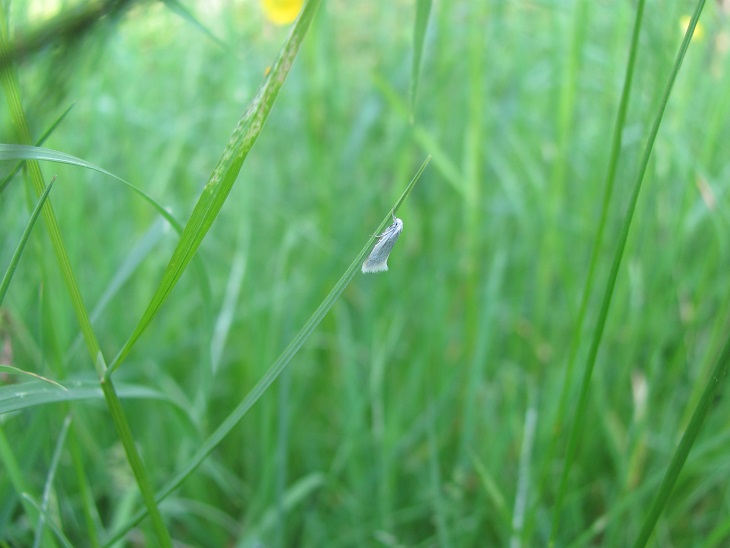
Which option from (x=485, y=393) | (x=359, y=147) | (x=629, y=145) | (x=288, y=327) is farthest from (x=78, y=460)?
(x=629, y=145)

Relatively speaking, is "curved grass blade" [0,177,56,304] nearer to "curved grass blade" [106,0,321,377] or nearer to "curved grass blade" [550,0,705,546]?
"curved grass blade" [106,0,321,377]

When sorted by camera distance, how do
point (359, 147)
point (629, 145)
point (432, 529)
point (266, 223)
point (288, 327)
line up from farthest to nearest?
point (266, 223) → point (359, 147) → point (629, 145) → point (288, 327) → point (432, 529)

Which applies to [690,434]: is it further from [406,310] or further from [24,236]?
[406,310]

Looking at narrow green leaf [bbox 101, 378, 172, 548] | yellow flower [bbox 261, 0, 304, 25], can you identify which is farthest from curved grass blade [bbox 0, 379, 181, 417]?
yellow flower [bbox 261, 0, 304, 25]

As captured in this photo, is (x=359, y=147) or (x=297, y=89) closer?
(x=359, y=147)

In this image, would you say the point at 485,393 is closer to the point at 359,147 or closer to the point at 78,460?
the point at 359,147
